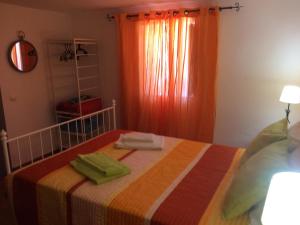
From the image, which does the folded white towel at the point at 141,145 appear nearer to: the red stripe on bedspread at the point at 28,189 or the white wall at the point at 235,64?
the red stripe on bedspread at the point at 28,189

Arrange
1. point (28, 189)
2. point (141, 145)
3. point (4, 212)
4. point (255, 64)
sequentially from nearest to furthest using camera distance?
point (28, 189)
point (141, 145)
point (4, 212)
point (255, 64)

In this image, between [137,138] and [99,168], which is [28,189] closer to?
[99,168]

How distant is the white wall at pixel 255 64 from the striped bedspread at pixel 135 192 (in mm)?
1162

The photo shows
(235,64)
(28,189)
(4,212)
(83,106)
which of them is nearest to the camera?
(28,189)

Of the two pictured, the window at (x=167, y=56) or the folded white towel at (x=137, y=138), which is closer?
the folded white towel at (x=137, y=138)

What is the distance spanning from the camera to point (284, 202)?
795 millimetres

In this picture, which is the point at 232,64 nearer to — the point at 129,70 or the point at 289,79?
the point at 289,79

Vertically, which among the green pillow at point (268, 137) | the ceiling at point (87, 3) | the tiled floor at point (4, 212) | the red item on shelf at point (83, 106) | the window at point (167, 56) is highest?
the ceiling at point (87, 3)

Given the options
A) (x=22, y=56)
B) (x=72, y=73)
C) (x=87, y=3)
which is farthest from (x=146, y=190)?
(x=72, y=73)

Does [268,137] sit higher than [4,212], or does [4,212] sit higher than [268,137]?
[268,137]

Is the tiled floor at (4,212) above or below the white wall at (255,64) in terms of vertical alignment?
below

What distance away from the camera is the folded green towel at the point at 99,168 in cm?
181

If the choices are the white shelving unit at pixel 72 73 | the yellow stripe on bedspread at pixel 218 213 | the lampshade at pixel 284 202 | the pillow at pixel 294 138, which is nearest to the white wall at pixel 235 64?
the white shelving unit at pixel 72 73

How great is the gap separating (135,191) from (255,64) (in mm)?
2252
